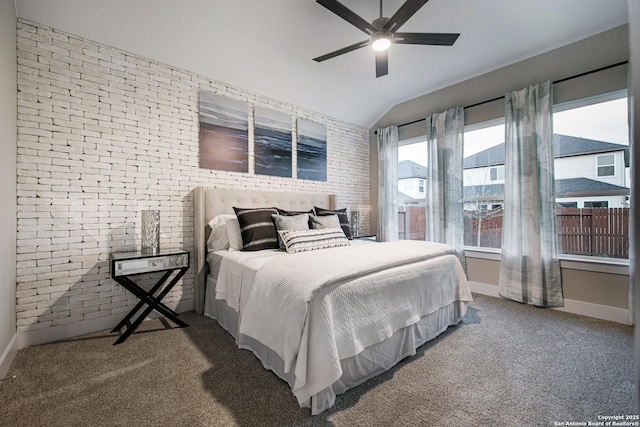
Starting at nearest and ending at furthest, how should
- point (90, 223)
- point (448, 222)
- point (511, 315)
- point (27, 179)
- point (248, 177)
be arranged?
point (27, 179)
point (90, 223)
point (511, 315)
point (248, 177)
point (448, 222)

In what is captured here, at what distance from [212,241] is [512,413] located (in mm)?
2869

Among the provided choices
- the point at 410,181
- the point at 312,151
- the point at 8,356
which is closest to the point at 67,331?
the point at 8,356

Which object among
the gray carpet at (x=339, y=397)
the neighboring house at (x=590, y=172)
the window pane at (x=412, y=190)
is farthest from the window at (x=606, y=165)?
the window pane at (x=412, y=190)

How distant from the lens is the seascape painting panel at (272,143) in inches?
149

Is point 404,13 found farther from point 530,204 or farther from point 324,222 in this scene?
point 530,204

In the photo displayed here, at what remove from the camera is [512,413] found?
1593 mm

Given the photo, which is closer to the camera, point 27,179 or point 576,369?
point 576,369

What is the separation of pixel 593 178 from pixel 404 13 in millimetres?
2829

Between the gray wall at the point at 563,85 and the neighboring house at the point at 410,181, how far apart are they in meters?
0.62

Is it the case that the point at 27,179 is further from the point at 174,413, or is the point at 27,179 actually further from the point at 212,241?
the point at 174,413

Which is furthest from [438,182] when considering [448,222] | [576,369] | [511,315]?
[576,369]

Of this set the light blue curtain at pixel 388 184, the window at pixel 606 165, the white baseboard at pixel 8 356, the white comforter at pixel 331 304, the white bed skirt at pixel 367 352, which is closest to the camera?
the white comforter at pixel 331 304

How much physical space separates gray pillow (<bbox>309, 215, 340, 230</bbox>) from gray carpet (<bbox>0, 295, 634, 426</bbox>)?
154cm

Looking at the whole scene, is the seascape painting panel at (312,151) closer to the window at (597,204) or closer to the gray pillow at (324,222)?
the gray pillow at (324,222)
